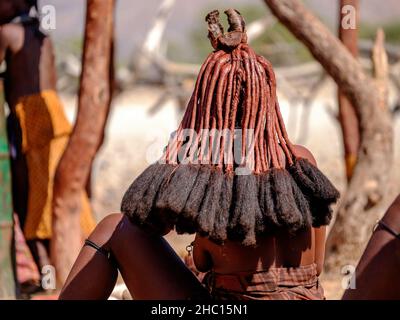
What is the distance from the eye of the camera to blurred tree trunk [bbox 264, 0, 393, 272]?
525 cm

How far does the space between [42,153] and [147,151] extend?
93.4 inches

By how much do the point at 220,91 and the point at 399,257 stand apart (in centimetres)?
76

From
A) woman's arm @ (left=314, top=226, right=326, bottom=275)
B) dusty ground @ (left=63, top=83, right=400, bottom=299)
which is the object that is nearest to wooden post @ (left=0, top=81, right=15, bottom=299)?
Result: dusty ground @ (left=63, top=83, right=400, bottom=299)

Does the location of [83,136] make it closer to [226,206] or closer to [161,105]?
[226,206]

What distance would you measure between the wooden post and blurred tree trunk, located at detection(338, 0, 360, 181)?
2084 mm

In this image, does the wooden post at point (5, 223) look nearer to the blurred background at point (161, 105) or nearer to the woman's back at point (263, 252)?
the blurred background at point (161, 105)

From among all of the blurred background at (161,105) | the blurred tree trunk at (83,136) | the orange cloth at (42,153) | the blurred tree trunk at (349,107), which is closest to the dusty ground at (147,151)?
the blurred background at (161,105)

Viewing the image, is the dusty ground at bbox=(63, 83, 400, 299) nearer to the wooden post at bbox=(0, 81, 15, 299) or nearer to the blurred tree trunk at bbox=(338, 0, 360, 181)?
the wooden post at bbox=(0, 81, 15, 299)

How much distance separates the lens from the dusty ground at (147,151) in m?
6.79

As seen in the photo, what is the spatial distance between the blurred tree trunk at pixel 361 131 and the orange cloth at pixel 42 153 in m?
1.45

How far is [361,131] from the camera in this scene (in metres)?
5.41
